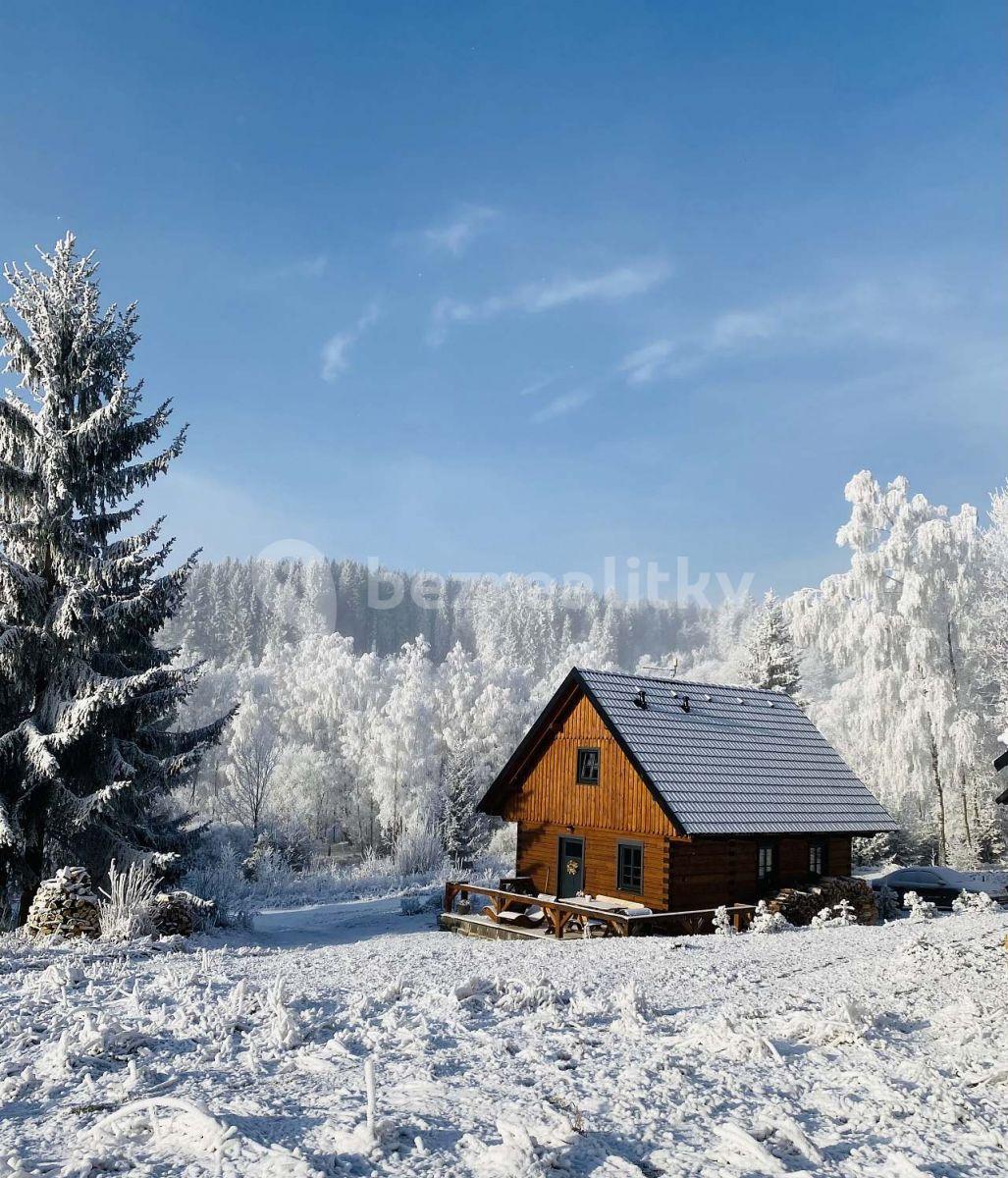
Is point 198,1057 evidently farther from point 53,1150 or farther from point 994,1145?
point 994,1145

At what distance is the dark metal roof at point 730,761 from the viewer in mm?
20859

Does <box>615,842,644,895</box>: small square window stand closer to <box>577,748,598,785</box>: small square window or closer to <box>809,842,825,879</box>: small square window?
<box>577,748,598,785</box>: small square window

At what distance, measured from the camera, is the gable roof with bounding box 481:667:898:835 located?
2088cm

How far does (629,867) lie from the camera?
2122cm

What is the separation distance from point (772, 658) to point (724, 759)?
18304 millimetres

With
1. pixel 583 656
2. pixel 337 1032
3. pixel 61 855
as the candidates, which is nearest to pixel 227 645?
pixel 583 656

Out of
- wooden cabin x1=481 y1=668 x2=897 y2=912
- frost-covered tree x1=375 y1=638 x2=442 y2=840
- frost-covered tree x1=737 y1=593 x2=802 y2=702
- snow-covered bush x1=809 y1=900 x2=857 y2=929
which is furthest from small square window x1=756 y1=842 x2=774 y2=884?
frost-covered tree x1=375 y1=638 x2=442 y2=840

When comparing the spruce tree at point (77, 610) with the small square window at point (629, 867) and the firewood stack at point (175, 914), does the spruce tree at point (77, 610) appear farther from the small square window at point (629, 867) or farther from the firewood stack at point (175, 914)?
the small square window at point (629, 867)

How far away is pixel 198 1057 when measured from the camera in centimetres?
696

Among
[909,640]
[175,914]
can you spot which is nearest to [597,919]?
[175,914]

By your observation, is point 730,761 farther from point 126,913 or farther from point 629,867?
point 126,913

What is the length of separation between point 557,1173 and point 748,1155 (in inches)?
48.2

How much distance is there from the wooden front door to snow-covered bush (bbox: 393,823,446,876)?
1410 centimetres

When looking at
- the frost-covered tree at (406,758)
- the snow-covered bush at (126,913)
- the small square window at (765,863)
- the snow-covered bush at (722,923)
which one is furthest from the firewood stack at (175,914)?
the frost-covered tree at (406,758)
